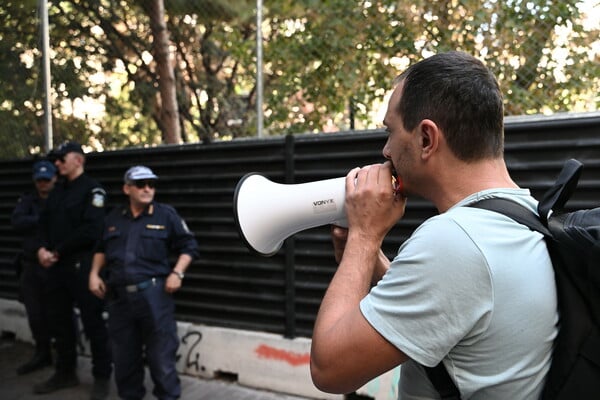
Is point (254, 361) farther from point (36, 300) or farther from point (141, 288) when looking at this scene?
point (36, 300)

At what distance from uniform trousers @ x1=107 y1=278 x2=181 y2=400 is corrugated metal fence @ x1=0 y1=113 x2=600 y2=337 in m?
0.91

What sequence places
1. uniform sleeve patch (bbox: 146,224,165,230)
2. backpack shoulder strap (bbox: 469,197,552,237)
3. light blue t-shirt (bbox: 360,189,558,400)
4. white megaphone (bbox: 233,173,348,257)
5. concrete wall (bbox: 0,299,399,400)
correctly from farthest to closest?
concrete wall (bbox: 0,299,399,400)
uniform sleeve patch (bbox: 146,224,165,230)
white megaphone (bbox: 233,173,348,257)
backpack shoulder strap (bbox: 469,197,552,237)
light blue t-shirt (bbox: 360,189,558,400)

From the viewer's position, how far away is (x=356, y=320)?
45.7 inches

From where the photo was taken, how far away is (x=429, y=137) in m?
1.26

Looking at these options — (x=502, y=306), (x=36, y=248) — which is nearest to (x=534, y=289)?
(x=502, y=306)

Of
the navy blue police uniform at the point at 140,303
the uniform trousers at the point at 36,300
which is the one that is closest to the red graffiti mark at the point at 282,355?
the navy blue police uniform at the point at 140,303

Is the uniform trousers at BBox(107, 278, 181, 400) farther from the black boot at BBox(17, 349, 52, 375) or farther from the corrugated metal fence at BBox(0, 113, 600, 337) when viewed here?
the black boot at BBox(17, 349, 52, 375)

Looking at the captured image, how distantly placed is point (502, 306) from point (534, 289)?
0.29 feet

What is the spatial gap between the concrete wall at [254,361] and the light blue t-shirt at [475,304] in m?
3.13

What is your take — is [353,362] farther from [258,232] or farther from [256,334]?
[256,334]

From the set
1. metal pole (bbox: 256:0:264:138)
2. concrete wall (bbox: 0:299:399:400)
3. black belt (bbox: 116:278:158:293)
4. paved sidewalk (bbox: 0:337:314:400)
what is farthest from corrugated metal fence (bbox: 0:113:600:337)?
black belt (bbox: 116:278:158:293)

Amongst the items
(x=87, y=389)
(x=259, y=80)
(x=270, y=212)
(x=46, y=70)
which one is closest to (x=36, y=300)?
(x=87, y=389)

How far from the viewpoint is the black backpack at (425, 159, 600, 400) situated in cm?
109

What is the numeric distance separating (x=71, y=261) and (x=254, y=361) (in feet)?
6.68
